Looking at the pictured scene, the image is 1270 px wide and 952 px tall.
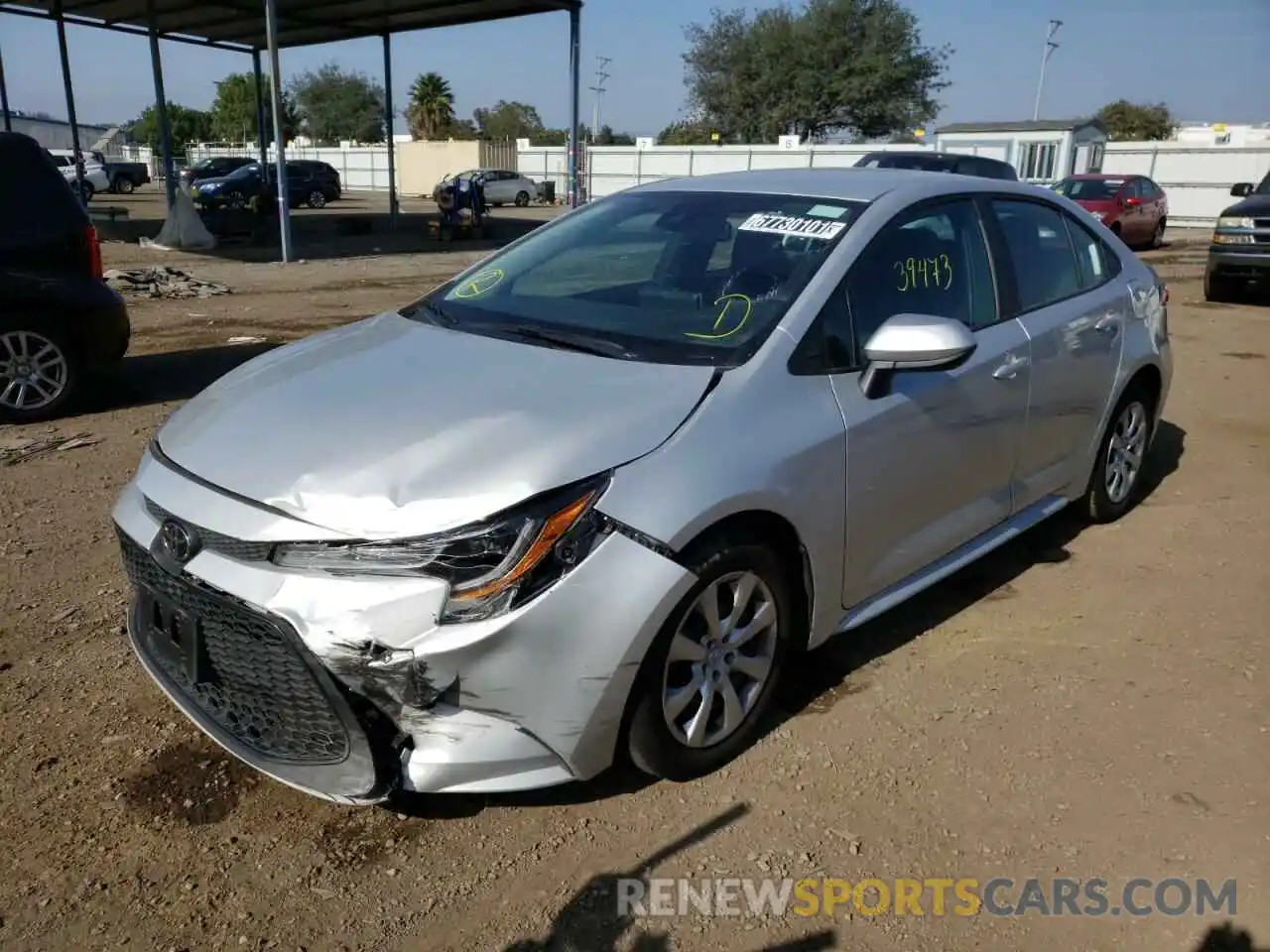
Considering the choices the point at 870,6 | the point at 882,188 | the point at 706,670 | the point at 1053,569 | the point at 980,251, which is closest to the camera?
the point at 706,670

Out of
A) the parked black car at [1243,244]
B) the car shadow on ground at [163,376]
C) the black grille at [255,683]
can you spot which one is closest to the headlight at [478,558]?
the black grille at [255,683]

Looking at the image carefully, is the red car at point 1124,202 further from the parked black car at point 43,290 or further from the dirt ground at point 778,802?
the parked black car at point 43,290

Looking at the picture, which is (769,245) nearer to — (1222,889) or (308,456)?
(308,456)

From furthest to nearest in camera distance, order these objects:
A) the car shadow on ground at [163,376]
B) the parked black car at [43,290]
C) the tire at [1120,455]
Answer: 1. the car shadow on ground at [163,376]
2. the parked black car at [43,290]
3. the tire at [1120,455]

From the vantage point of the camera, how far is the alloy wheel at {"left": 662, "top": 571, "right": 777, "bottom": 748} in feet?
8.88

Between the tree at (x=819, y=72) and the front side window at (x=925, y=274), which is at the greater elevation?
the tree at (x=819, y=72)

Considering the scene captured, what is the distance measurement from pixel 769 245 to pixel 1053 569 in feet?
7.24

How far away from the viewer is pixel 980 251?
383 centimetres

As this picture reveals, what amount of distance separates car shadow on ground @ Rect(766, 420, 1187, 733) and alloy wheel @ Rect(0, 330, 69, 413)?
5.49 m

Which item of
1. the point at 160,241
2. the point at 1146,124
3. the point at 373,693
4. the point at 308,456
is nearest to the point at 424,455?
the point at 308,456

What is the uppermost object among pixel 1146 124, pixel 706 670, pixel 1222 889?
pixel 1146 124

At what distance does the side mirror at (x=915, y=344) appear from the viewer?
297cm

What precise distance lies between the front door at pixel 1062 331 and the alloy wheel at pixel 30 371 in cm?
587

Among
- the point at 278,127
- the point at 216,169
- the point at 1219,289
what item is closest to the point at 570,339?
the point at 1219,289
